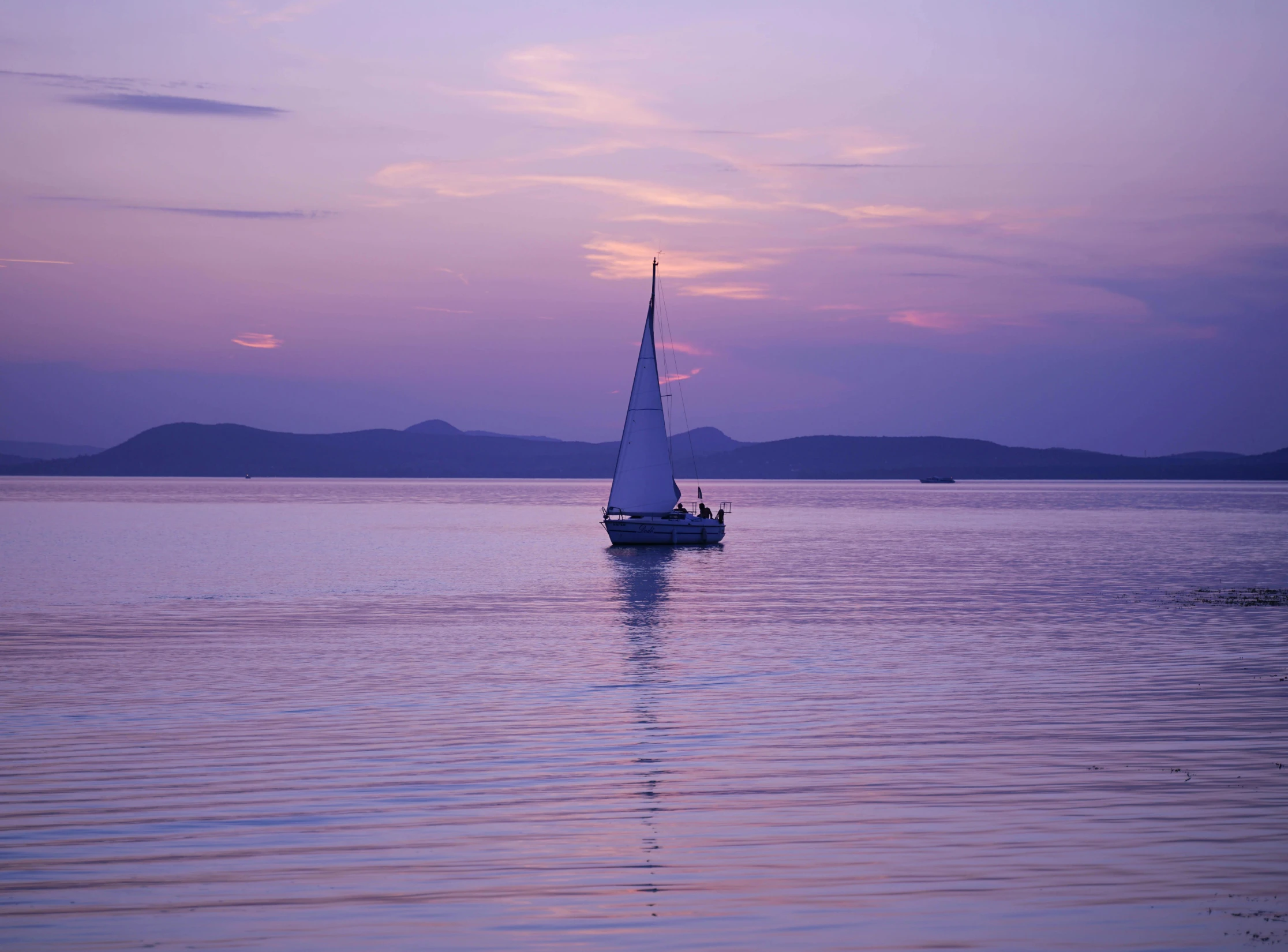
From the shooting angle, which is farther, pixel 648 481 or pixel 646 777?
pixel 648 481

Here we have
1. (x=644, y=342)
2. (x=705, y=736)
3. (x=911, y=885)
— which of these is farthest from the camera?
(x=644, y=342)

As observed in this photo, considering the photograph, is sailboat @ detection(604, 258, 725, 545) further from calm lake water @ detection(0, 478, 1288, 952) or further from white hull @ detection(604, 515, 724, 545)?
calm lake water @ detection(0, 478, 1288, 952)

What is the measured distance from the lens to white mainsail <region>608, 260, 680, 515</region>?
239 feet

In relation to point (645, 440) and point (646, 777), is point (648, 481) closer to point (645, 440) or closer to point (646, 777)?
point (645, 440)

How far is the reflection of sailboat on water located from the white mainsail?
9.80 metres

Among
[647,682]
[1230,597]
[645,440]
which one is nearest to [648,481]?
[645,440]

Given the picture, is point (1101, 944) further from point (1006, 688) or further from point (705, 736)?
point (1006, 688)

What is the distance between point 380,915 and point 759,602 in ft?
115

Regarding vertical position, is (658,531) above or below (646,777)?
above

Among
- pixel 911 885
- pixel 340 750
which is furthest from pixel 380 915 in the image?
pixel 340 750

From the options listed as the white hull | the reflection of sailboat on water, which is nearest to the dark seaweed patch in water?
the reflection of sailboat on water

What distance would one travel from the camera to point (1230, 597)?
44.8m

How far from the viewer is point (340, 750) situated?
18.2m

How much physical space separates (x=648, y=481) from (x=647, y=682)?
4903 cm
